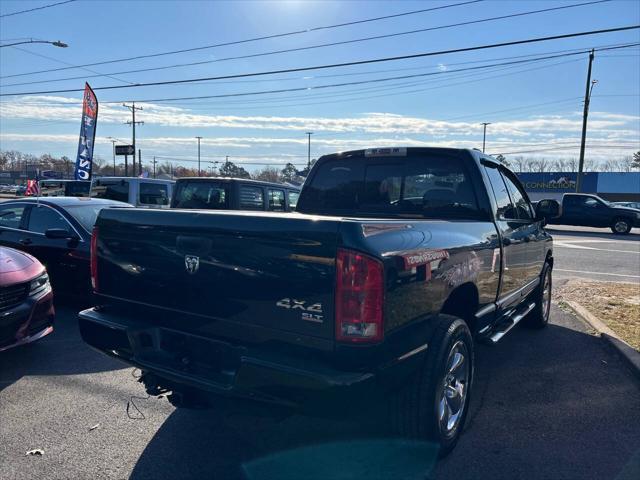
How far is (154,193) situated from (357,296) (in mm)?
12665

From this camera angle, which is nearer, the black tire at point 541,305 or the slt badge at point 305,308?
the slt badge at point 305,308

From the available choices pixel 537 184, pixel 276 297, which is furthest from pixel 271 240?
pixel 537 184

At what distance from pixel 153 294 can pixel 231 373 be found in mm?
795

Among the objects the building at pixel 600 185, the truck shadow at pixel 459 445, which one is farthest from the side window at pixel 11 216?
the building at pixel 600 185

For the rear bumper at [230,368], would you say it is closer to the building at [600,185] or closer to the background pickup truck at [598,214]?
the background pickup truck at [598,214]

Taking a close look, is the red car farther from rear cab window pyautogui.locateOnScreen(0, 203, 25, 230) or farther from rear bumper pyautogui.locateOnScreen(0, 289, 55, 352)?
rear cab window pyautogui.locateOnScreen(0, 203, 25, 230)

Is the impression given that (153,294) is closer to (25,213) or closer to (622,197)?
(25,213)

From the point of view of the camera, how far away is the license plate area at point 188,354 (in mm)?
2680

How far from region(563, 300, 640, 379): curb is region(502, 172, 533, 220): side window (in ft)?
5.21

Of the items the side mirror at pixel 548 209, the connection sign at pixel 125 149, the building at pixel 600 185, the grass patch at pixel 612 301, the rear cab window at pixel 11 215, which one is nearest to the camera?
the side mirror at pixel 548 209

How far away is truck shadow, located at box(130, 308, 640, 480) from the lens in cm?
299

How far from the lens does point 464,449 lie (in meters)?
3.28

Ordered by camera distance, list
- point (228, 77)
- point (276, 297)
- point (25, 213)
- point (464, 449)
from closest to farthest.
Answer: point (276, 297) < point (464, 449) < point (25, 213) < point (228, 77)

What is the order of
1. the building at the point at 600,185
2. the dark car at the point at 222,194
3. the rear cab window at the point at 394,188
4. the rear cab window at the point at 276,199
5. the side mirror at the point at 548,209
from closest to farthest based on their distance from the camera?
the rear cab window at the point at 394,188
the side mirror at the point at 548,209
the dark car at the point at 222,194
the rear cab window at the point at 276,199
the building at the point at 600,185
